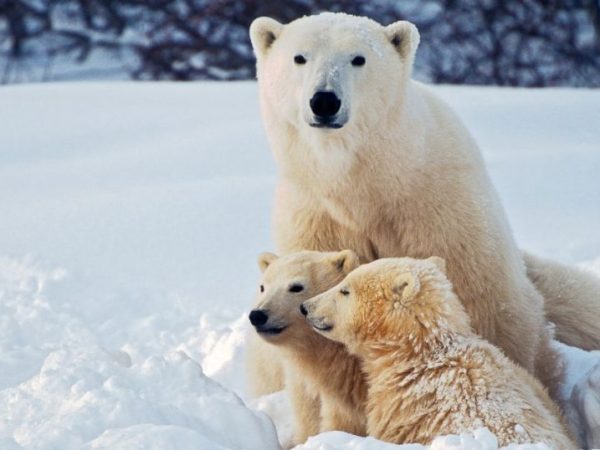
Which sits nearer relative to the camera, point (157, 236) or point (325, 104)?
point (325, 104)

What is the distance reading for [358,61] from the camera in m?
4.95

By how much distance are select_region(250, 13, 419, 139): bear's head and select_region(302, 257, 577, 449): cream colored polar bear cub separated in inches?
21.6

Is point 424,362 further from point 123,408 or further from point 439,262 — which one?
point 123,408

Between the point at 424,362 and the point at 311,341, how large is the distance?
0.56 metres

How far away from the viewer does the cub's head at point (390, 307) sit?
4.51m

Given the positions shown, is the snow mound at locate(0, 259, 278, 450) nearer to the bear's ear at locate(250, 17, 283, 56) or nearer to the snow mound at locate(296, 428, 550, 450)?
the snow mound at locate(296, 428, 550, 450)

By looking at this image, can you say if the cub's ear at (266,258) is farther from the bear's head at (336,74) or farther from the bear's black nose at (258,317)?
the bear's head at (336,74)

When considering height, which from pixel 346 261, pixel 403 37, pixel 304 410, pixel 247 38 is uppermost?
pixel 403 37

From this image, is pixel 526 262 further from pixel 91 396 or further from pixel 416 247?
pixel 91 396

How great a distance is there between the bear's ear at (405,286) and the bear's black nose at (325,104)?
0.63m

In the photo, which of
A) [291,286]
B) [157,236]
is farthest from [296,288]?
[157,236]

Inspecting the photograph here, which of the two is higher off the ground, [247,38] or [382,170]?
[382,170]

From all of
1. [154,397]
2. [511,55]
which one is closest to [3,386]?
[154,397]

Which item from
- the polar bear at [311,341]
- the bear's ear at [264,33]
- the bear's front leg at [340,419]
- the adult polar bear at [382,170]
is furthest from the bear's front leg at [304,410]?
the bear's ear at [264,33]
